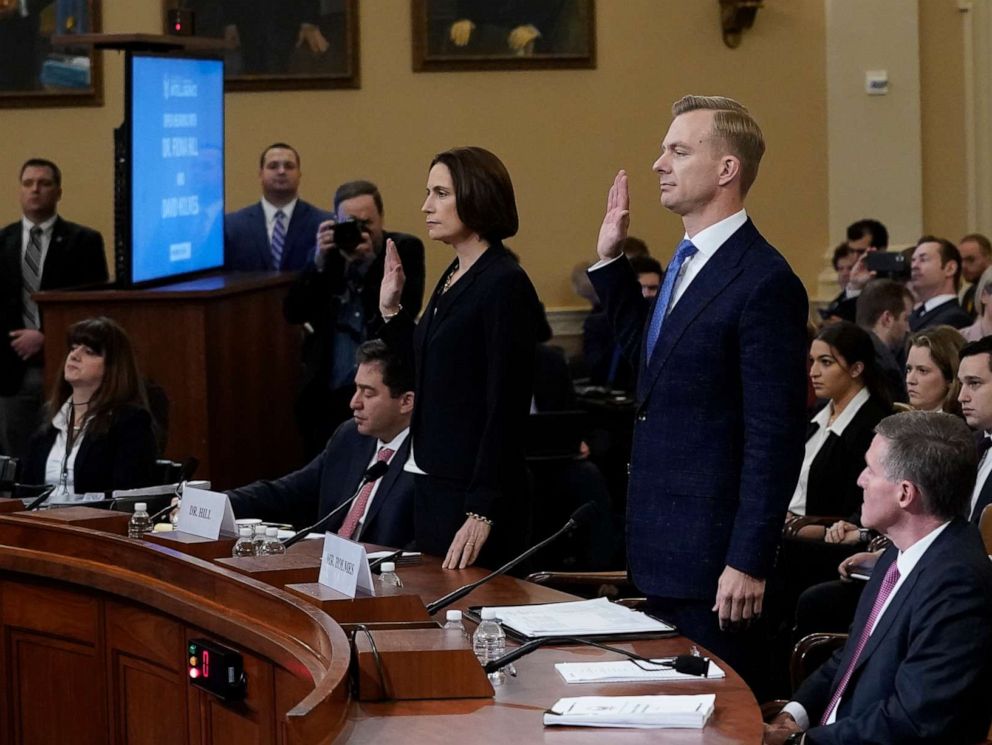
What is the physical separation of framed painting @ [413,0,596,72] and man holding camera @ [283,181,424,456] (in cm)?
251

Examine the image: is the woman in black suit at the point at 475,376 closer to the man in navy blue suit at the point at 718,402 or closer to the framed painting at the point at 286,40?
the man in navy blue suit at the point at 718,402

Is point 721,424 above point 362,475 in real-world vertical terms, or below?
above

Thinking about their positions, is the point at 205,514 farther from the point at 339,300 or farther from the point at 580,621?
the point at 339,300

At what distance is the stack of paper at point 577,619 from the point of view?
2.91 meters

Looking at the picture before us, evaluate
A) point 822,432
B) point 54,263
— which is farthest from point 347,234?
point 822,432

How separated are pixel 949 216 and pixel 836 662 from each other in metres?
6.75

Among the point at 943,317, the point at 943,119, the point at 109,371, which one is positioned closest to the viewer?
the point at 109,371

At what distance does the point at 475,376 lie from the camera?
3.68 metres

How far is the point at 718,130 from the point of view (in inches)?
118

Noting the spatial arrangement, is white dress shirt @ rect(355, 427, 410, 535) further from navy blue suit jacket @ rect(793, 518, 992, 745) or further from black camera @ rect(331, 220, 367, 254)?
black camera @ rect(331, 220, 367, 254)

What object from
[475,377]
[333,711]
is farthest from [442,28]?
[333,711]

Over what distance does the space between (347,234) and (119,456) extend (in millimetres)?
1761

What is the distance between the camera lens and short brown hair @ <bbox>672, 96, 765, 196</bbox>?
300 cm

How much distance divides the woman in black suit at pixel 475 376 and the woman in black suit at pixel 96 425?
1.57m
